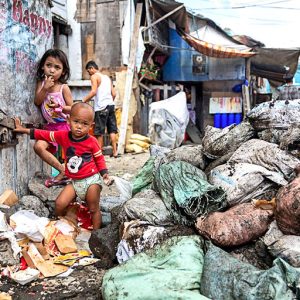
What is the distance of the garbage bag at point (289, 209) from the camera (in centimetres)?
250

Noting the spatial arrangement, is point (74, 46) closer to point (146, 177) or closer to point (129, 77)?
point (129, 77)

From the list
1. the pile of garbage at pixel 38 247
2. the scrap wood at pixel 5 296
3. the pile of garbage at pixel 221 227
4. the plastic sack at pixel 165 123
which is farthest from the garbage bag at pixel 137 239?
the plastic sack at pixel 165 123

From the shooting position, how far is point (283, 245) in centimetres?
244

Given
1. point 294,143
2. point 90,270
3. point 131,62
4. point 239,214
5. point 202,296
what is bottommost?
point 90,270

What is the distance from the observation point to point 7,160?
370 cm

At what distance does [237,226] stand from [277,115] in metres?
1.54

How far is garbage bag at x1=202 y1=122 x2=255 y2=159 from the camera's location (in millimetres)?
3902

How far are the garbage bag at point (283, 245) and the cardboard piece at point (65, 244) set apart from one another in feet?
4.85

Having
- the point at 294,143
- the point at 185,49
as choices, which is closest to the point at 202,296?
the point at 294,143

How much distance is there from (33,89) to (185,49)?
913 cm

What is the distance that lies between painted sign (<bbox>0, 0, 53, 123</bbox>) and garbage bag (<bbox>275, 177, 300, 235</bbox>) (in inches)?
99.0

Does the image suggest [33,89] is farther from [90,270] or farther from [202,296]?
[202,296]

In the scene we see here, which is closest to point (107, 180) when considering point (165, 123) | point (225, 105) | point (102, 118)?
point (102, 118)

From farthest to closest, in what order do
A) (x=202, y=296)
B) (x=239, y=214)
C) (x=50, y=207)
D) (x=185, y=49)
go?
(x=185, y=49), (x=50, y=207), (x=239, y=214), (x=202, y=296)
